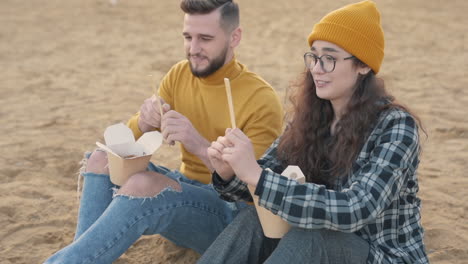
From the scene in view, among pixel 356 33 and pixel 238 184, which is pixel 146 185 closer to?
pixel 238 184

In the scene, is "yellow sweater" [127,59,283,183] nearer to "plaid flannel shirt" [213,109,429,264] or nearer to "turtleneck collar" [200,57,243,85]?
"turtleneck collar" [200,57,243,85]

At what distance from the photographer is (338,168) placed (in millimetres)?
2264

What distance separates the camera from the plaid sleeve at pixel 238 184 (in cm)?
233

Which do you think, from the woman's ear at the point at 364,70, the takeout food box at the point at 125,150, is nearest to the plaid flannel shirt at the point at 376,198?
the woman's ear at the point at 364,70

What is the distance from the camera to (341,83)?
225cm

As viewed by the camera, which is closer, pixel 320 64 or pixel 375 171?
pixel 375 171

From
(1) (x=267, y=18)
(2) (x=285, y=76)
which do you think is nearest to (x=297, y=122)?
(2) (x=285, y=76)

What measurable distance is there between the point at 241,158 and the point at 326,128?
1.50ft

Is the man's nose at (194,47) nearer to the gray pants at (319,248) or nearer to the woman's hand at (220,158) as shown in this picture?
the woman's hand at (220,158)

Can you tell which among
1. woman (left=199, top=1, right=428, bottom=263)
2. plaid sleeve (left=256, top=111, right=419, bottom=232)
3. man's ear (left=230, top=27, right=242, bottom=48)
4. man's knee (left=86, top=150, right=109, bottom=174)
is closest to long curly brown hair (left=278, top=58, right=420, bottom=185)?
woman (left=199, top=1, right=428, bottom=263)

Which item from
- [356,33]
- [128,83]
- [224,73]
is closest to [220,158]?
[356,33]

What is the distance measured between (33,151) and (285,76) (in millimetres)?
2376

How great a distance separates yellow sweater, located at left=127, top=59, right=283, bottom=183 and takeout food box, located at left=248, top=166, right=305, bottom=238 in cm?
53

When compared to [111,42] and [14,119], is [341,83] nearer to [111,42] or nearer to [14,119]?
[14,119]
